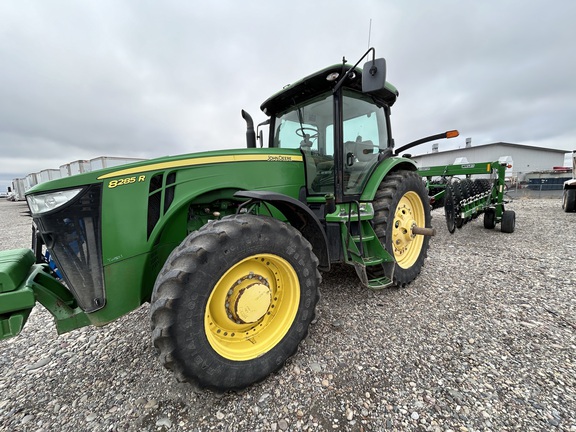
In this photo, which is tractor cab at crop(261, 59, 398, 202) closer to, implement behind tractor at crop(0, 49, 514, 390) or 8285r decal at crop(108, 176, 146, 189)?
implement behind tractor at crop(0, 49, 514, 390)

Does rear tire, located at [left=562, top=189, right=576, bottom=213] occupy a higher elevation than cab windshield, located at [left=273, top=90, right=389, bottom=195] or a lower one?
lower

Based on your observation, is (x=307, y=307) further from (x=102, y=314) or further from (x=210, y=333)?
(x=102, y=314)

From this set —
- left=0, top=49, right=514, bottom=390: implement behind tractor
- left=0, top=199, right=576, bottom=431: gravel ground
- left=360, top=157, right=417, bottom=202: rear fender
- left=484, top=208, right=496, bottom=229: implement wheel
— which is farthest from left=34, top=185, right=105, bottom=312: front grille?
left=484, top=208, right=496, bottom=229: implement wheel

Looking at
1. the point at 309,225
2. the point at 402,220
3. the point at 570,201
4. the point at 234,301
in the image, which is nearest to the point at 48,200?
the point at 234,301

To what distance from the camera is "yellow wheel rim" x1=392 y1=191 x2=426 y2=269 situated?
304cm

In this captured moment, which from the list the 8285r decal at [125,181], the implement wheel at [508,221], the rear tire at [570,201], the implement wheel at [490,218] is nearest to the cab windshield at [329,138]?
the 8285r decal at [125,181]

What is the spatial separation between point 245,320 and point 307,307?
1.48 ft

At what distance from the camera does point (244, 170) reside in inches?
85.0

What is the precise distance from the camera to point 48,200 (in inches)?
57.1

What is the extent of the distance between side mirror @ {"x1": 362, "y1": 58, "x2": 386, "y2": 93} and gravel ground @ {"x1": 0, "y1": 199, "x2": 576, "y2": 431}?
76.2 inches

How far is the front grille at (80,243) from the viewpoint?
1454mm

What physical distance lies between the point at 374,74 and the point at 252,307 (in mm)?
1849

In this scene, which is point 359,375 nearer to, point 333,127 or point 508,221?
point 333,127

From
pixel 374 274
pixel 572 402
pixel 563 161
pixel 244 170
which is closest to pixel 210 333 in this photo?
pixel 244 170
